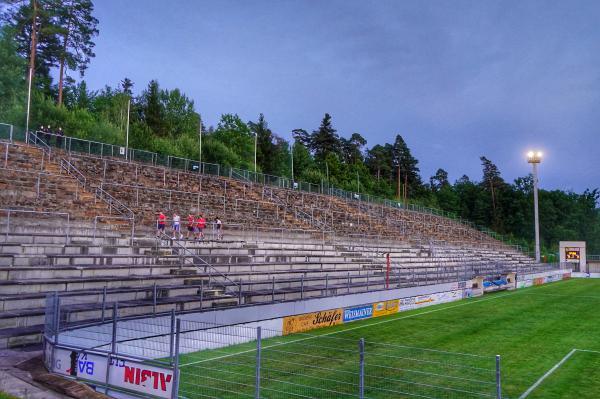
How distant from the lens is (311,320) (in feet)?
59.2

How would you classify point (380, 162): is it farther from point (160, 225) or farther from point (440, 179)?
point (160, 225)

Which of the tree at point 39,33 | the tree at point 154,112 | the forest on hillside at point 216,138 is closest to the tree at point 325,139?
the forest on hillside at point 216,138

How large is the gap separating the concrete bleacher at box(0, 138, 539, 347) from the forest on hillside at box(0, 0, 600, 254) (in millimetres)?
18564

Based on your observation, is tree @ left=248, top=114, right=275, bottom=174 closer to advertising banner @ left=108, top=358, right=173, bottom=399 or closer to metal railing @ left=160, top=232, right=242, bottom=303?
metal railing @ left=160, top=232, right=242, bottom=303

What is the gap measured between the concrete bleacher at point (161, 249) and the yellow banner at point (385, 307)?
144 cm

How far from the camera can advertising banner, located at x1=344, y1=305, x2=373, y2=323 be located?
2011 cm

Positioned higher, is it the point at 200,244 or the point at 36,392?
the point at 200,244

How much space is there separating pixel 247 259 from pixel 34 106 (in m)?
32.0

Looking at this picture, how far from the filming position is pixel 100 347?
983cm

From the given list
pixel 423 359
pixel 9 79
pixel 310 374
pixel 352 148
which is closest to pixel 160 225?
pixel 310 374

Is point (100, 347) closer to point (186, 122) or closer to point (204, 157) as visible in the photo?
point (204, 157)

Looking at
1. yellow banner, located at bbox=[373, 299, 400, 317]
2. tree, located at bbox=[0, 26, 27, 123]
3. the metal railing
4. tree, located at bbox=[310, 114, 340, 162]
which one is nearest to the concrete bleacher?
the metal railing

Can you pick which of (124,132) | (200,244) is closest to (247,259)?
(200,244)

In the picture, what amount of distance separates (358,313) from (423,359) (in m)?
7.70
